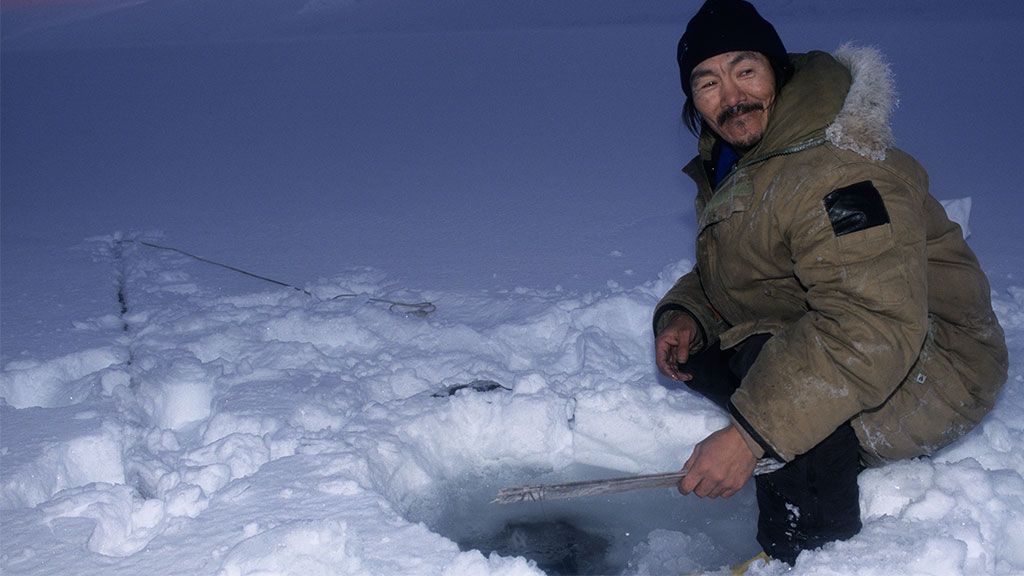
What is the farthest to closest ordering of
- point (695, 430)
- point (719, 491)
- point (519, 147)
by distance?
point (519, 147) → point (695, 430) → point (719, 491)

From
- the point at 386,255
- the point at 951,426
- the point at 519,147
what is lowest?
the point at 951,426

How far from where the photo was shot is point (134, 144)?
21.8 ft

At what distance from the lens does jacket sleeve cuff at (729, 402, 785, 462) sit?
1.85 meters

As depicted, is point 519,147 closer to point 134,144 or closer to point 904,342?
point 134,144

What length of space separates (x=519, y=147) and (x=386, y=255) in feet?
7.44

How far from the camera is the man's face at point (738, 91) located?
6.55ft

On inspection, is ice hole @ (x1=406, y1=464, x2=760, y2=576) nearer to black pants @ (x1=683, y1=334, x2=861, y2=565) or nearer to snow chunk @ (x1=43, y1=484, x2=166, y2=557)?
black pants @ (x1=683, y1=334, x2=861, y2=565)

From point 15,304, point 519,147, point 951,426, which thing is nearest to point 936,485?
point 951,426

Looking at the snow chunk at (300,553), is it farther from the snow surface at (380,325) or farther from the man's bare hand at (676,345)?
the man's bare hand at (676,345)

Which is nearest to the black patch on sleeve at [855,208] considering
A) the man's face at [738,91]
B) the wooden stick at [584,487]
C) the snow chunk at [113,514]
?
the man's face at [738,91]

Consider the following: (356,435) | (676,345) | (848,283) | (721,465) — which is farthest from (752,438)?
(356,435)

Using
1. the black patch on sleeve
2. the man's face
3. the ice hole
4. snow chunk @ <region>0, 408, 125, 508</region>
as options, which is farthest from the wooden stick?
snow chunk @ <region>0, 408, 125, 508</region>

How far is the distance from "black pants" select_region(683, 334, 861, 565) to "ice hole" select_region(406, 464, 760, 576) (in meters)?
0.29

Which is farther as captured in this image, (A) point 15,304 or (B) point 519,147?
(B) point 519,147
